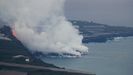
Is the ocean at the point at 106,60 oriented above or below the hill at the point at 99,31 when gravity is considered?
below

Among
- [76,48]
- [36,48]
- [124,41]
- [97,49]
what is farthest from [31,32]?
[124,41]

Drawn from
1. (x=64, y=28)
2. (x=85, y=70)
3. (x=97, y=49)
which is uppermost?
(x=64, y=28)

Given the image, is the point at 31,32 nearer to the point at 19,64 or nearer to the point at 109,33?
the point at 19,64

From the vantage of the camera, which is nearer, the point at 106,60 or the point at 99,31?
the point at 106,60

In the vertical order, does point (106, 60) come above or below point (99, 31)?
below
